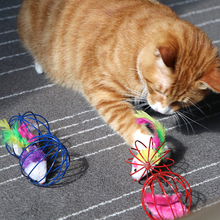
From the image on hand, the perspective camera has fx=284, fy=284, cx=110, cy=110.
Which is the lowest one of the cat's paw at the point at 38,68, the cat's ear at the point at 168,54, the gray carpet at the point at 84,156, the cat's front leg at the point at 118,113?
the gray carpet at the point at 84,156

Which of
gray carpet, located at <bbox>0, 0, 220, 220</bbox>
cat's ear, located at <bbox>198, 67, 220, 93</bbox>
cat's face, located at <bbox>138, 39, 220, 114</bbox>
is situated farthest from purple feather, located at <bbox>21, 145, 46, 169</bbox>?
cat's ear, located at <bbox>198, 67, 220, 93</bbox>

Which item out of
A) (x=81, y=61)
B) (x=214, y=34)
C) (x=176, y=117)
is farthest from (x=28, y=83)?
(x=214, y=34)

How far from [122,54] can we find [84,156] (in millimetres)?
543

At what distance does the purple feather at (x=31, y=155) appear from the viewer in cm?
127

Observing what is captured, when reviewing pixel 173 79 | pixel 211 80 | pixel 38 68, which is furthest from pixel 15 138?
pixel 211 80

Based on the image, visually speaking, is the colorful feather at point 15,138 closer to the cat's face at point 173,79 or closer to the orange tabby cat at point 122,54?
the orange tabby cat at point 122,54

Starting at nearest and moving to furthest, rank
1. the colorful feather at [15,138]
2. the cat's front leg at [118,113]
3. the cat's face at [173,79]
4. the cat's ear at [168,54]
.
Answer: the cat's ear at [168,54] < the cat's face at [173,79] < the colorful feather at [15,138] < the cat's front leg at [118,113]

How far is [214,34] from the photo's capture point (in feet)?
6.74

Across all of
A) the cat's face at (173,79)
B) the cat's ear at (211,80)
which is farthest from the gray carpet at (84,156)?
the cat's ear at (211,80)

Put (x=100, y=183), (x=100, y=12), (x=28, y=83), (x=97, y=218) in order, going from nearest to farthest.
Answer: (x=97, y=218) < (x=100, y=183) < (x=100, y=12) < (x=28, y=83)

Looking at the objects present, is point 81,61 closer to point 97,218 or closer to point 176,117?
point 176,117

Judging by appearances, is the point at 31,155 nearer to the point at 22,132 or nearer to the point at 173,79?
the point at 22,132

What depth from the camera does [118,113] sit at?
4.88 feet

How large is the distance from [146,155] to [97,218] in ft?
1.13
